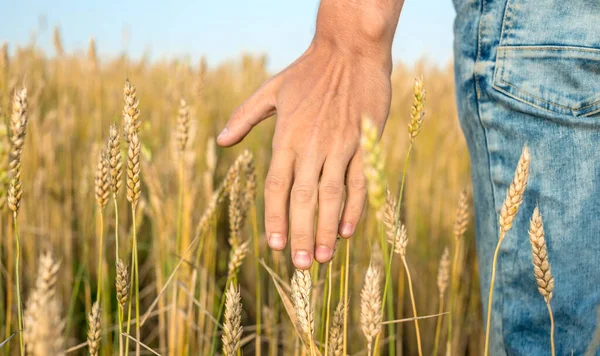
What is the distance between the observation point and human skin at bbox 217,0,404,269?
824 millimetres

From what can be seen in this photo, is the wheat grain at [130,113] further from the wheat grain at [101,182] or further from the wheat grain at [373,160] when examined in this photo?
the wheat grain at [373,160]

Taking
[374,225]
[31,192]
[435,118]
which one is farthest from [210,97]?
[374,225]

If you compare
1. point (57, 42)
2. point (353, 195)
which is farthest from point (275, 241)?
point (57, 42)

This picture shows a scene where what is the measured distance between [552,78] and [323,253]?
0.49 meters

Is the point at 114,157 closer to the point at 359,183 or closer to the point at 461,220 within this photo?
the point at 359,183

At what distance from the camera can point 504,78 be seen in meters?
0.93

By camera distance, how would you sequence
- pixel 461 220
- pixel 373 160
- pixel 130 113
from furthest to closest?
pixel 461 220 → pixel 130 113 → pixel 373 160

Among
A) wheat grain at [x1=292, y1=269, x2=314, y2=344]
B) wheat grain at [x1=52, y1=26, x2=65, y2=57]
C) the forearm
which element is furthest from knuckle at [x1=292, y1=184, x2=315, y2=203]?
wheat grain at [x1=52, y1=26, x2=65, y2=57]

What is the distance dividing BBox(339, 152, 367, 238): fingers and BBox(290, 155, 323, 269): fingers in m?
0.06

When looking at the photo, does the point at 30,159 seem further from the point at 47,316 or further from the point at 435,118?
the point at 435,118

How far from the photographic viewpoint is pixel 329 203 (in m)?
0.82

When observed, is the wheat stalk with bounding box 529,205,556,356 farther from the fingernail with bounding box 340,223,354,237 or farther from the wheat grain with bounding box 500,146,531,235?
the fingernail with bounding box 340,223,354,237

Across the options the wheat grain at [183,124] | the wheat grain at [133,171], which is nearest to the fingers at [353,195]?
the wheat grain at [133,171]

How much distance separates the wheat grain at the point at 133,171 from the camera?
79cm
